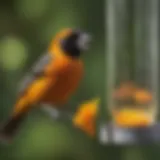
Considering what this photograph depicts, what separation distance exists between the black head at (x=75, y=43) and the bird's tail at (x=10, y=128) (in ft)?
0.55

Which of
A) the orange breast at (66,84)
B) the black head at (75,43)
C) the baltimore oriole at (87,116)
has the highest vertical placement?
the black head at (75,43)

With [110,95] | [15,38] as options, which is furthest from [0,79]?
[110,95]

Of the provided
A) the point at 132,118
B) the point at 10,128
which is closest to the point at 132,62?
the point at 132,118

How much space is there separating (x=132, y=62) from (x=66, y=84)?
0.46 feet

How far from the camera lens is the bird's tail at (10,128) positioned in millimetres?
1081

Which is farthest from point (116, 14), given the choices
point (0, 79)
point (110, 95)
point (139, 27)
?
point (0, 79)

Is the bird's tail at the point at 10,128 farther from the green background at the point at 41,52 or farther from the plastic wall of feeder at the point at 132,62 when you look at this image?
the plastic wall of feeder at the point at 132,62

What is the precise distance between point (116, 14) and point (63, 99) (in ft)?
0.67

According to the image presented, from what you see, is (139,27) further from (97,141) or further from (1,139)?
(1,139)

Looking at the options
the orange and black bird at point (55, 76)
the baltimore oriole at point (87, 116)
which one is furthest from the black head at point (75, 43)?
the baltimore oriole at point (87, 116)

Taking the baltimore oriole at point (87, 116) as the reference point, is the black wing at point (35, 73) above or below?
above

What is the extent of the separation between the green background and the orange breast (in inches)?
0.6

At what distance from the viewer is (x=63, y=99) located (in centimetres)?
108

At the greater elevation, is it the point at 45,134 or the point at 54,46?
the point at 54,46
